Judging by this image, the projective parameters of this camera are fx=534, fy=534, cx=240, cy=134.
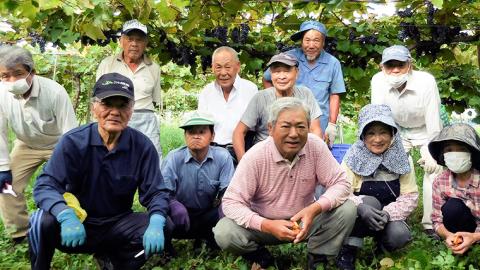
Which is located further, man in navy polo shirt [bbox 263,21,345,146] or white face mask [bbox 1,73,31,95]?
man in navy polo shirt [bbox 263,21,345,146]

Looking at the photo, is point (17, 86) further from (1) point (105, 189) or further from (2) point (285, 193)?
(2) point (285, 193)

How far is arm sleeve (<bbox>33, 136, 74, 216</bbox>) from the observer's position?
296cm

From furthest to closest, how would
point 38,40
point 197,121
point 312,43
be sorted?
point 38,40, point 312,43, point 197,121

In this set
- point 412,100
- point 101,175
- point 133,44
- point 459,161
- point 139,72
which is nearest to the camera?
point 101,175

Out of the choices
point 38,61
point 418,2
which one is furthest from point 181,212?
point 38,61

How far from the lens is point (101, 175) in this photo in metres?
3.10

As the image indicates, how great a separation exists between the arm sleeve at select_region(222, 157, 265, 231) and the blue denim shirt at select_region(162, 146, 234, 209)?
0.58 m

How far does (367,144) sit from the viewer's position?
3.53 m

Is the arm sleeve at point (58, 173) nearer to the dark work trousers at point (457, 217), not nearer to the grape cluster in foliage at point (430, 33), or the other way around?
the dark work trousers at point (457, 217)

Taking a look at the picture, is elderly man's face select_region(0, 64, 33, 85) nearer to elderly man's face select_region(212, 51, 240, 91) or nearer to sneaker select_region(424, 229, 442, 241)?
elderly man's face select_region(212, 51, 240, 91)

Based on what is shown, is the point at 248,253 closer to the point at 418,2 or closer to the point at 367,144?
the point at 367,144

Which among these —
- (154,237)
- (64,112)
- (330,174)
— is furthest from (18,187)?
(330,174)

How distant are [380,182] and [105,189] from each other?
1.78 metres

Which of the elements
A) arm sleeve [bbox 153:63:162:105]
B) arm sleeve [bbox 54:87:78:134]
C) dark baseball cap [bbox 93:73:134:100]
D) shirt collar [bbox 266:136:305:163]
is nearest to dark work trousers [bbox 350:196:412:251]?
shirt collar [bbox 266:136:305:163]
